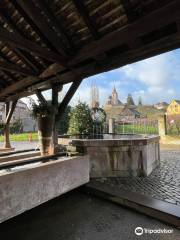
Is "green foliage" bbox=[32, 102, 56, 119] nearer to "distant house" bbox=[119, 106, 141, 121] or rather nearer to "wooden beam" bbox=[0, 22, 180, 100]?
"wooden beam" bbox=[0, 22, 180, 100]

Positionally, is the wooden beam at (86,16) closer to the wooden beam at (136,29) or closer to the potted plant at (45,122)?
the wooden beam at (136,29)

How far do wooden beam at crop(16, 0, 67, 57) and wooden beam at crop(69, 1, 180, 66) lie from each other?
42cm

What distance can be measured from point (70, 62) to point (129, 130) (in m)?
8.30

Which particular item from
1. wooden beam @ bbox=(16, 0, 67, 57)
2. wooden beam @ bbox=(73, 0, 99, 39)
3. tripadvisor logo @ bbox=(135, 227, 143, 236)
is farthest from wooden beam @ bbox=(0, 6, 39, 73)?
tripadvisor logo @ bbox=(135, 227, 143, 236)

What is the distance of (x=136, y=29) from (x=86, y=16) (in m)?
0.89

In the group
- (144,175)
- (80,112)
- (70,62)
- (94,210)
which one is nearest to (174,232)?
(94,210)

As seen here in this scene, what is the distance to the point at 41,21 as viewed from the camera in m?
3.11

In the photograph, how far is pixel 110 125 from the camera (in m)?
10.7

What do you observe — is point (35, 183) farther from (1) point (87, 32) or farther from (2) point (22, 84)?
(2) point (22, 84)

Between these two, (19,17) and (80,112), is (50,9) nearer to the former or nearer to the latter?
(19,17)

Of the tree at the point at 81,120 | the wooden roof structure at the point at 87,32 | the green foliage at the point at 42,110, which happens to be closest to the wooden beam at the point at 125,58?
the wooden roof structure at the point at 87,32

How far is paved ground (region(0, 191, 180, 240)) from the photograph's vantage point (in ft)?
7.40

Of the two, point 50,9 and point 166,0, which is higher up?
point 50,9

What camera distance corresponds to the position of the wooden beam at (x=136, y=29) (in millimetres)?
2308
